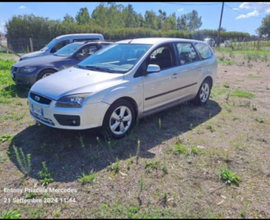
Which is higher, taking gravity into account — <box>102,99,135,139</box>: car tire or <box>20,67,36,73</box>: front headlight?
<box>20,67,36,73</box>: front headlight

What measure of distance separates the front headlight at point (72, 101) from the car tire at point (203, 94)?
3192 millimetres

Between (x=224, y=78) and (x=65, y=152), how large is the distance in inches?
318

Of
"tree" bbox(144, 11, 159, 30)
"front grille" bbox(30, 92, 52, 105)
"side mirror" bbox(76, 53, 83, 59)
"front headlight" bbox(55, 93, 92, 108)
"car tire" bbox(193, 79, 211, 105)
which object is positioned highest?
"tree" bbox(144, 11, 159, 30)

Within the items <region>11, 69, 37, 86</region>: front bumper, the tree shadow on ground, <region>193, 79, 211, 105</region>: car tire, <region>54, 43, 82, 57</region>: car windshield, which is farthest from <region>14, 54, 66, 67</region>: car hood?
<region>193, 79, 211, 105</region>: car tire

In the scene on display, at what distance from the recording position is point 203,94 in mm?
5770

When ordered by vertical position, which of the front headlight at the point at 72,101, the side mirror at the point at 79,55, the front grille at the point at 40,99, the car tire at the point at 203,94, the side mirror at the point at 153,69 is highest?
the side mirror at the point at 153,69

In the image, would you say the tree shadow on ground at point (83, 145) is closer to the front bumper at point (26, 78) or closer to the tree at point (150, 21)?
the front bumper at point (26, 78)

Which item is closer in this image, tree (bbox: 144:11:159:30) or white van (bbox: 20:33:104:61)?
white van (bbox: 20:33:104:61)

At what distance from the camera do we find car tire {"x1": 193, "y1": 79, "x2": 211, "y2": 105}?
5.61 metres

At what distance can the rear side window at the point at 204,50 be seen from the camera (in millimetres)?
5582

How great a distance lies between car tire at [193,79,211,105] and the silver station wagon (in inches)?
6.8

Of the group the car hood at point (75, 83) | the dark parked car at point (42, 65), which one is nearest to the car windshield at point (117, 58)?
the car hood at point (75, 83)

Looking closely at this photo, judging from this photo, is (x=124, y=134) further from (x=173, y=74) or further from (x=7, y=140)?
(x=7, y=140)

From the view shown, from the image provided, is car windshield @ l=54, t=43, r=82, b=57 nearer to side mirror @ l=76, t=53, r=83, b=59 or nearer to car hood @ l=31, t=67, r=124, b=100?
side mirror @ l=76, t=53, r=83, b=59
